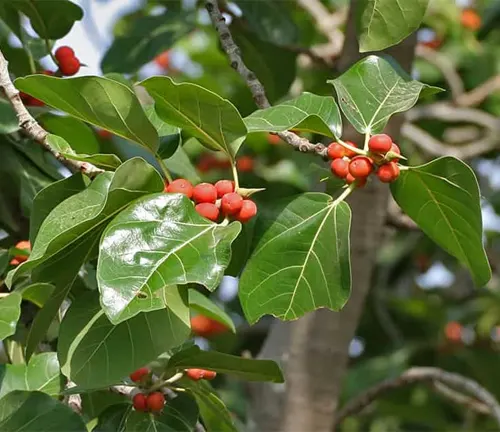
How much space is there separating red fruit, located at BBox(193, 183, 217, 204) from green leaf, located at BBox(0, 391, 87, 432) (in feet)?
0.81

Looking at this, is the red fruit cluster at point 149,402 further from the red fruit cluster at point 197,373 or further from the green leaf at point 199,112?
the green leaf at point 199,112

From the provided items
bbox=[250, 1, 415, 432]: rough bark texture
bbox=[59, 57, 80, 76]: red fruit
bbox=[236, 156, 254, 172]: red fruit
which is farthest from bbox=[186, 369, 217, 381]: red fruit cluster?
bbox=[236, 156, 254, 172]: red fruit

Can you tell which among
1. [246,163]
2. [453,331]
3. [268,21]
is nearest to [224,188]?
[268,21]

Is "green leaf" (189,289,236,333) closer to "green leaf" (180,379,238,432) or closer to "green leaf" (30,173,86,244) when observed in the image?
"green leaf" (180,379,238,432)

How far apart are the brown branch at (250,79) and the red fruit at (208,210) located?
121 mm

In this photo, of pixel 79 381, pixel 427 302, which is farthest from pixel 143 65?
pixel 427 302

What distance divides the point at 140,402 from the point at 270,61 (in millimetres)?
947

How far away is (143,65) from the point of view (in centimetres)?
179

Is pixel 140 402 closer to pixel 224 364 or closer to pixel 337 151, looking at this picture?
pixel 224 364

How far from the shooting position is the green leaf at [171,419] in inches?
41.2

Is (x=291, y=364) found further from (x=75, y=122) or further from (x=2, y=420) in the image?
(x=2, y=420)

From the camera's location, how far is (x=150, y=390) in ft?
3.52

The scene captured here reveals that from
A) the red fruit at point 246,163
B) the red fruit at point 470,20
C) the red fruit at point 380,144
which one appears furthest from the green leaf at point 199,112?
the red fruit at point 470,20

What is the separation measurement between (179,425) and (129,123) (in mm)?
323
